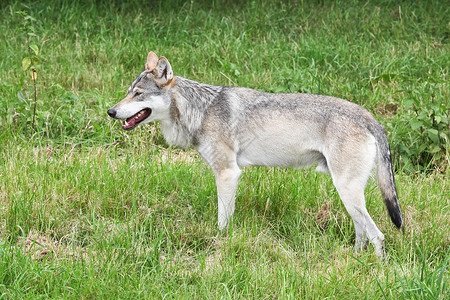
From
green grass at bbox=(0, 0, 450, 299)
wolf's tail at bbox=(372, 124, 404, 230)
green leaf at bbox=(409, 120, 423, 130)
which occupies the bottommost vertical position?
green grass at bbox=(0, 0, 450, 299)

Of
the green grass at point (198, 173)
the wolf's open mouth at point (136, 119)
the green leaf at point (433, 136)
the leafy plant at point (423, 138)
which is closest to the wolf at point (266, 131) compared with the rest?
the wolf's open mouth at point (136, 119)

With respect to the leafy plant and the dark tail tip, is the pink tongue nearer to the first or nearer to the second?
the dark tail tip

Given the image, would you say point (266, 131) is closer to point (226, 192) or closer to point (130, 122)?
point (226, 192)

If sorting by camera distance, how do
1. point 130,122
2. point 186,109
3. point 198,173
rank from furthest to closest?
point 198,173, point 186,109, point 130,122

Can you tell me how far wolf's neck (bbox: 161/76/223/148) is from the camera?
5.55 metres

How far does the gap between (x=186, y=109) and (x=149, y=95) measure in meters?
0.37

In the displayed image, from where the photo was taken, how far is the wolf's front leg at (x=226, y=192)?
540 centimetres

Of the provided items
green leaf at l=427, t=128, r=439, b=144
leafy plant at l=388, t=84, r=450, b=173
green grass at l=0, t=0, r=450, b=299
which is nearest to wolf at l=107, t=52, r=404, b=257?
green grass at l=0, t=0, r=450, b=299

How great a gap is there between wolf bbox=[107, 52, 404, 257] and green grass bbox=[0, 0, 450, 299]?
1.31 ft

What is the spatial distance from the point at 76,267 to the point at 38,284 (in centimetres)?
28

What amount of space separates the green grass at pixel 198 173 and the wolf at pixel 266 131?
0.40 metres

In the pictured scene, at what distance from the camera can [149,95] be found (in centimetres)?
540

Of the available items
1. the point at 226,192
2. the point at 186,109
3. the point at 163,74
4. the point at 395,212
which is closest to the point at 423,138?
the point at 395,212

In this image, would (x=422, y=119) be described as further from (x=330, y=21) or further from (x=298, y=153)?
(x=330, y=21)
